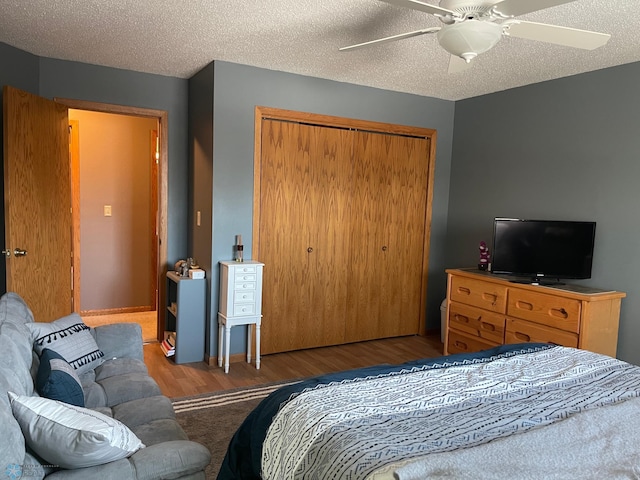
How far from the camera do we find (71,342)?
249cm

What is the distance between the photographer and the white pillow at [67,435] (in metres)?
1.47

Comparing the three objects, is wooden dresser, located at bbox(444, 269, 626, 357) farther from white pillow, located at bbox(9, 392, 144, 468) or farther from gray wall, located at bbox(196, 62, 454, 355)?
white pillow, located at bbox(9, 392, 144, 468)

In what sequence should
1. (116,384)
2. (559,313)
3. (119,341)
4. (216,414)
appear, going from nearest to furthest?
(116,384) → (119,341) → (216,414) → (559,313)

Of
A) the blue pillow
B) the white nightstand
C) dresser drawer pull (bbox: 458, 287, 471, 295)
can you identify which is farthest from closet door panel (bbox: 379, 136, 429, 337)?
the blue pillow

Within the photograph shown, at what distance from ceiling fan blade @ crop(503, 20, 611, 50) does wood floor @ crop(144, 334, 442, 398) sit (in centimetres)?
275

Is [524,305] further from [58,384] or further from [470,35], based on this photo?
[58,384]

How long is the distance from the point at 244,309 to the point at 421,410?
2338 millimetres

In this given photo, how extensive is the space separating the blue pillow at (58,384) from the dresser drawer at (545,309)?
9.84 ft

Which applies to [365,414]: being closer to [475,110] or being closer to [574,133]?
[574,133]

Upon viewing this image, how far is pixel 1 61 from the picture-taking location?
136 inches

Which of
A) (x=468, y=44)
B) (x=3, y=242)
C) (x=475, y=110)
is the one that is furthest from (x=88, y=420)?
(x=475, y=110)

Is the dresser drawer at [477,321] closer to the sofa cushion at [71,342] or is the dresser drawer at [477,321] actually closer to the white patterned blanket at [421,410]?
the white patterned blanket at [421,410]

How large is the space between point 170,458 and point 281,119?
3.05m

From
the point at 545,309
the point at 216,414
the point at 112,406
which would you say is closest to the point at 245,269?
the point at 216,414
